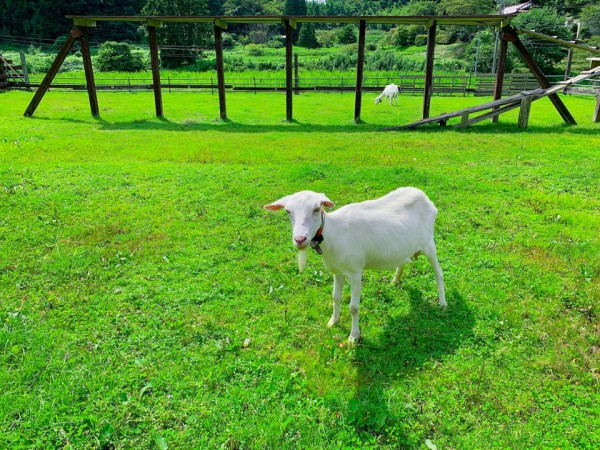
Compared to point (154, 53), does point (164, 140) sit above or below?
below

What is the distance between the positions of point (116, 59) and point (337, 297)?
58.8m

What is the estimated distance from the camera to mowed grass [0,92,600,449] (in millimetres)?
3283

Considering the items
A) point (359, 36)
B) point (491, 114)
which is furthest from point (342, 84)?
point (491, 114)

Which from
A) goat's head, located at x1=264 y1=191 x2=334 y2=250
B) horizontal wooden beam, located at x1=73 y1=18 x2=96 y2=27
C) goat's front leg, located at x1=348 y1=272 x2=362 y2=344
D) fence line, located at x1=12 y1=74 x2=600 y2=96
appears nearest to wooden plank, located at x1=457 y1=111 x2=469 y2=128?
goat's front leg, located at x1=348 y1=272 x2=362 y2=344

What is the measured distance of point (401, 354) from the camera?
13.5ft

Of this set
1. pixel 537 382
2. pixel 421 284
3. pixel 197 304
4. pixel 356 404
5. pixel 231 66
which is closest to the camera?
pixel 356 404

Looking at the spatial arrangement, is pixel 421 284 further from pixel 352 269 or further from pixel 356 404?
pixel 356 404

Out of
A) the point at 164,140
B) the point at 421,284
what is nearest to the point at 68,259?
the point at 421,284

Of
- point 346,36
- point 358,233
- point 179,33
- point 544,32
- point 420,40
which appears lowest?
point 358,233

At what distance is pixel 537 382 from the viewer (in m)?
3.70

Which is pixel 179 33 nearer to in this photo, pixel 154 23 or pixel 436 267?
pixel 154 23

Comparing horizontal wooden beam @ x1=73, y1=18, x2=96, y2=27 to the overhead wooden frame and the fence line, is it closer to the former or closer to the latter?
the overhead wooden frame

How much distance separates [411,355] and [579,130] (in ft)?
49.3

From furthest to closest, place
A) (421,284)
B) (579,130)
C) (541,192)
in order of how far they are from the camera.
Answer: (579,130)
(541,192)
(421,284)
